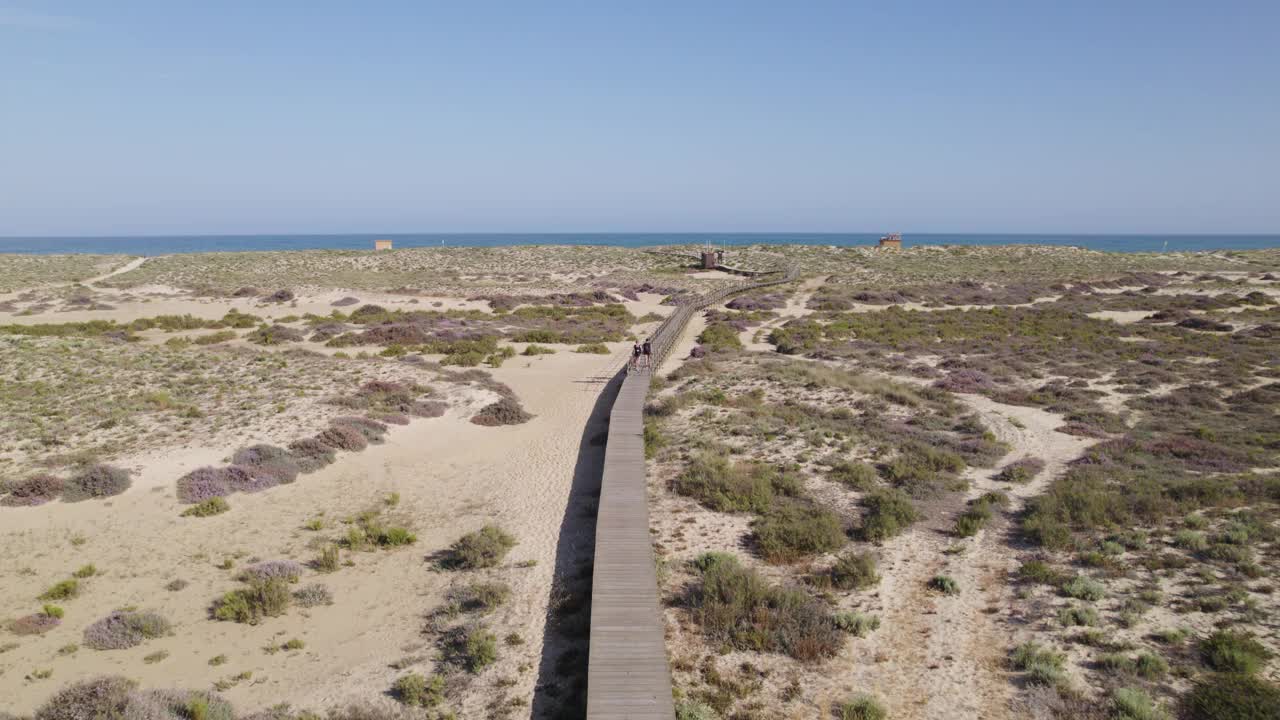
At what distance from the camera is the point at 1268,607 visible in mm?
10773

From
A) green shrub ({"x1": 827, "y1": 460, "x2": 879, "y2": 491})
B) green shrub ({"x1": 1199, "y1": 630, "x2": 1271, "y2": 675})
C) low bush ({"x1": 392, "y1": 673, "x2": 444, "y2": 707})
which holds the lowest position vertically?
low bush ({"x1": 392, "y1": 673, "x2": 444, "y2": 707})

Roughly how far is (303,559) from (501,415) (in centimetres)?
1039

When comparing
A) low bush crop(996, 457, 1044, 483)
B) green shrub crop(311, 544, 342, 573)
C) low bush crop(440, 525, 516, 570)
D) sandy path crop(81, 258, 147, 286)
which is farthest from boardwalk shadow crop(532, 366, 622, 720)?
sandy path crop(81, 258, 147, 286)

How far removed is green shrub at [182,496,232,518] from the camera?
50.4ft

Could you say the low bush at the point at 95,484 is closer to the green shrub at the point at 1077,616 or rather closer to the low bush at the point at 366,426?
the low bush at the point at 366,426

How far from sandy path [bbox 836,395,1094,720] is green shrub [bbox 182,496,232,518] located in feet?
47.3

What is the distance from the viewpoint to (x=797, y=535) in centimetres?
1384

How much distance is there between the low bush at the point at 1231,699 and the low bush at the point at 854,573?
A: 4.65 meters

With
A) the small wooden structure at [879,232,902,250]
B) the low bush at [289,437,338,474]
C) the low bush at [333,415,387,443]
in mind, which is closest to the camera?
the low bush at [289,437,338,474]

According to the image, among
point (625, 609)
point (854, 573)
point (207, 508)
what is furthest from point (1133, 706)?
point (207, 508)

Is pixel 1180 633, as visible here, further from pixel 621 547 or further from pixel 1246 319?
pixel 1246 319

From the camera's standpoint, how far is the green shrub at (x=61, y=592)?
1191 centimetres

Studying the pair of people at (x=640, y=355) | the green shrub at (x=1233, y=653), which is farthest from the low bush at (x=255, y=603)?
the pair of people at (x=640, y=355)

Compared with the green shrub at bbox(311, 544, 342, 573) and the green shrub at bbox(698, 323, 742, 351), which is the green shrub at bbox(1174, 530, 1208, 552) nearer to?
the green shrub at bbox(311, 544, 342, 573)
